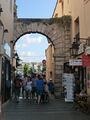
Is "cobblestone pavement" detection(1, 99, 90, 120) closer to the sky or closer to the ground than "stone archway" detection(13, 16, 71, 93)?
closer to the ground

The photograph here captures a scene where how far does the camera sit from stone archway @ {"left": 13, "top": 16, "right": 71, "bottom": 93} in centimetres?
3375

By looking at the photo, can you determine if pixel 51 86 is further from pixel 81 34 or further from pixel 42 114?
pixel 42 114

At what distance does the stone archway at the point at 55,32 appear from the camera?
33.8 m

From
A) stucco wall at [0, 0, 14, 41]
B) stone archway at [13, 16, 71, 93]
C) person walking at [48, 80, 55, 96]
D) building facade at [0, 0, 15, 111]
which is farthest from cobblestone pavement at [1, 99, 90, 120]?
stone archway at [13, 16, 71, 93]

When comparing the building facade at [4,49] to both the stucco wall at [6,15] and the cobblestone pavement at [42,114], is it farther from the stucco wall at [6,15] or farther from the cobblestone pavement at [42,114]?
the cobblestone pavement at [42,114]

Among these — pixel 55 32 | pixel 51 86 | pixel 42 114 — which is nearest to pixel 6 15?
pixel 51 86

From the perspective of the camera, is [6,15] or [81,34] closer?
[6,15]

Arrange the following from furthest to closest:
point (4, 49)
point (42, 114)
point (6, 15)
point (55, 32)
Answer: point (55, 32) < point (6, 15) < point (4, 49) < point (42, 114)

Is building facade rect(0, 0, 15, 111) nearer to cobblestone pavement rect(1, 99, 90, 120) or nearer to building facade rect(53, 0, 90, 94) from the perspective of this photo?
cobblestone pavement rect(1, 99, 90, 120)

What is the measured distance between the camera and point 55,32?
1345 inches

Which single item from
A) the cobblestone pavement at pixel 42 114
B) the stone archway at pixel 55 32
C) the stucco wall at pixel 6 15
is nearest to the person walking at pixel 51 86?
the stone archway at pixel 55 32

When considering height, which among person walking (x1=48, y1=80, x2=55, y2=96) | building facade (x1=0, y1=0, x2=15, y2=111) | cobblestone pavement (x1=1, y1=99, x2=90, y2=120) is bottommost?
cobblestone pavement (x1=1, y1=99, x2=90, y2=120)

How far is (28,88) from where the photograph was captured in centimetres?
3088

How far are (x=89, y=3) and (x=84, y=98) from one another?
5.39m
